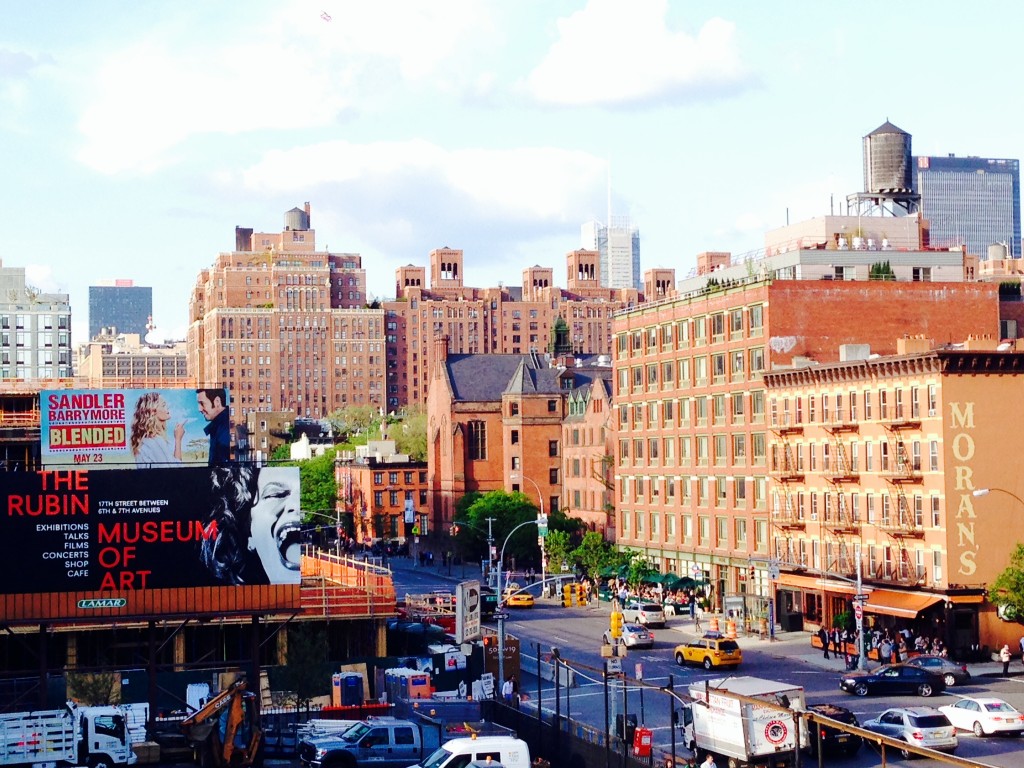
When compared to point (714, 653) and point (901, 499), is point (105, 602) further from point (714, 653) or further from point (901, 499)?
point (901, 499)

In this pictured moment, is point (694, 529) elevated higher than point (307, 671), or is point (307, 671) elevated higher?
point (694, 529)

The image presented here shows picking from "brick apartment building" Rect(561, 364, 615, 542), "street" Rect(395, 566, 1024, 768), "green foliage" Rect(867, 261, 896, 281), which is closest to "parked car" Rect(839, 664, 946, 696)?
"street" Rect(395, 566, 1024, 768)

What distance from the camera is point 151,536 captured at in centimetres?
5756

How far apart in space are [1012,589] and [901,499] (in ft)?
29.9

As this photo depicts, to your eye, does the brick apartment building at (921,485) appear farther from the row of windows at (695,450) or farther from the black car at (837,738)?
the black car at (837,738)

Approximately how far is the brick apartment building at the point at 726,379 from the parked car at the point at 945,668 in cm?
2068

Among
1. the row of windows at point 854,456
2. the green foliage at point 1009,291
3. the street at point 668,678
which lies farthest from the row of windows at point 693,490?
the green foliage at point 1009,291

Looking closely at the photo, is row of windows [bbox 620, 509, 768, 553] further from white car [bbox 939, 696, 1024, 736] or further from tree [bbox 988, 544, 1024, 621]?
white car [bbox 939, 696, 1024, 736]

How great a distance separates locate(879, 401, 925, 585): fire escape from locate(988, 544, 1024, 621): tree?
19.3ft

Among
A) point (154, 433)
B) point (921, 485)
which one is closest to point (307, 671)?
point (921, 485)

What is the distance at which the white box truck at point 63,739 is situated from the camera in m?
47.2

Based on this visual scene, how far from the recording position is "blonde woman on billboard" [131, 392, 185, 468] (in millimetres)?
87500

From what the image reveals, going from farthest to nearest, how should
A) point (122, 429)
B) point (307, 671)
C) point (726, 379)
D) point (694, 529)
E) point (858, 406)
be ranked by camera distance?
1. point (694, 529)
2. point (726, 379)
3. point (122, 429)
4. point (858, 406)
5. point (307, 671)

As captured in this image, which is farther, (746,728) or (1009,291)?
(1009,291)
